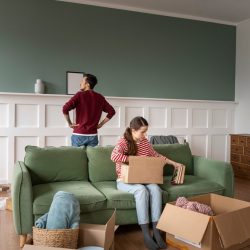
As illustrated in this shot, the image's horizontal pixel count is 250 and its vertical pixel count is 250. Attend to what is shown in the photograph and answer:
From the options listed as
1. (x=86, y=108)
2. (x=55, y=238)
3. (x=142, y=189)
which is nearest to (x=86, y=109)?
(x=86, y=108)

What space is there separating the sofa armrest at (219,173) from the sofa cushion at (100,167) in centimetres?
96

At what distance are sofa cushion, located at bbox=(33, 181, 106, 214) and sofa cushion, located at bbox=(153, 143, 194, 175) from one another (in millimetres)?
907

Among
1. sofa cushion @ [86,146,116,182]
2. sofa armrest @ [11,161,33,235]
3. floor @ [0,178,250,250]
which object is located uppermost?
sofa cushion @ [86,146,116,182]

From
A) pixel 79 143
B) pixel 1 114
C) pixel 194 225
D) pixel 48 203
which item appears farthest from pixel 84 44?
pixel 194 225

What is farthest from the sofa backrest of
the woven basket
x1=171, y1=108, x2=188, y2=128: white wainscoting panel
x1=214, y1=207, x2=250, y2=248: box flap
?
x1=171, y1=108, x2=188, y2=128: white wainscoting panel

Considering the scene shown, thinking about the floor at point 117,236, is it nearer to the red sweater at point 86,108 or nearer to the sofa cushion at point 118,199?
the sofa cushion at point 118,199

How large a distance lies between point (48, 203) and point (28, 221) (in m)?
0.20

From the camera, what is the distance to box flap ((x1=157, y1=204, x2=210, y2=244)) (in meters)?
2.22

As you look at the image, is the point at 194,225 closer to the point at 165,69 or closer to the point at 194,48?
the point at 165,69

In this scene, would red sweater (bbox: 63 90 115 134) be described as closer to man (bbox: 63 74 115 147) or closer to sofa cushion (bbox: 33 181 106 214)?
man (bbox: 63 74 115 147)

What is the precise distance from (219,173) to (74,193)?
1451mm

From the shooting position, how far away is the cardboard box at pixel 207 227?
7.29 feet

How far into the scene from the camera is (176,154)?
345 cm

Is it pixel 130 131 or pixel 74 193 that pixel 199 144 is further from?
pixel 74 193
